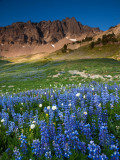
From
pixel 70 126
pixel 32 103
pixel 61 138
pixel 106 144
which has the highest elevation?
pixel 70 126

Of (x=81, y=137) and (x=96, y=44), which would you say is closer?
(x=81, y=137)

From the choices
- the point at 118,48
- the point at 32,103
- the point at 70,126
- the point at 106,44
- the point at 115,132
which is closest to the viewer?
the point at 70,126

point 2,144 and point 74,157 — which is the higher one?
point 74,157

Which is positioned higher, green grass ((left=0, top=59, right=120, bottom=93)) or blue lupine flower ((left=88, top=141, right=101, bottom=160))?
blue lupine flower ((left=88, top=141, right=101, bottom=160))

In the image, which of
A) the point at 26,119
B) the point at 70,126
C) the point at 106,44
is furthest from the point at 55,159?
the point at 106,44

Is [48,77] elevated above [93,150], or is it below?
below

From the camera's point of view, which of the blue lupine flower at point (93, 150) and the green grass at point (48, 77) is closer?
the blue lupine flower at point (93, 150)

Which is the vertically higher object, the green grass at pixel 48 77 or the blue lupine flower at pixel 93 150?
the blue lupine flower at pixel 93 150

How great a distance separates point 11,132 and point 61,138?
181cm

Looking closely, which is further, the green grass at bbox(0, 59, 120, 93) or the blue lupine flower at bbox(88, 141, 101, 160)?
the green grass at bbox(0, 59, 120, 93)

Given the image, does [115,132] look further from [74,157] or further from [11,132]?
[11,132]

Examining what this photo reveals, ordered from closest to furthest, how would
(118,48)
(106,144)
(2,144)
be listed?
1. (106,144)
2. (2,144)
3. (118,48)

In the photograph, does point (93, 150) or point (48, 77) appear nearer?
point (93, 150)

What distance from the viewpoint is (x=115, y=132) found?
3.05 metres
